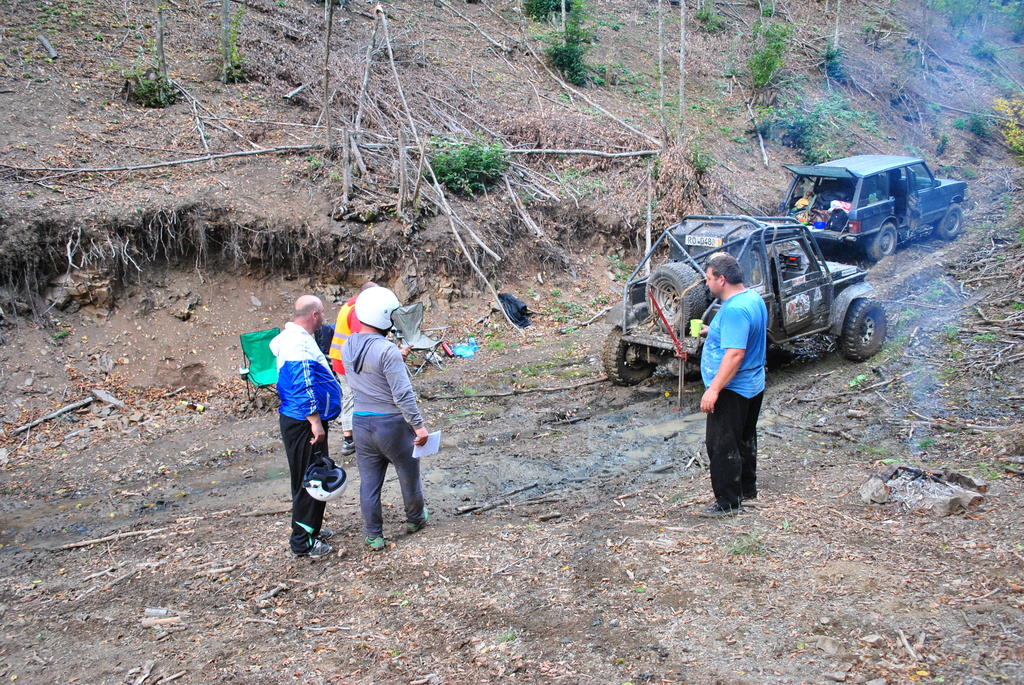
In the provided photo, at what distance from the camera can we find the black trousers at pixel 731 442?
455cm

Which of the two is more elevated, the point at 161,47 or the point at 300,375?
the point at 161,47

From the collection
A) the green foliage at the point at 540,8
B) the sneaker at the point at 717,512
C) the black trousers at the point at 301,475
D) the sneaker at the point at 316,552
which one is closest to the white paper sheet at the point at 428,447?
the black trousers at the point at 301,475

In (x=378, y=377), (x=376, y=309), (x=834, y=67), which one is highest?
(x=834, y=67)

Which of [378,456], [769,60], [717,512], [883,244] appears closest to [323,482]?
[378,456]

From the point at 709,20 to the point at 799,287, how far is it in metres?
18.4

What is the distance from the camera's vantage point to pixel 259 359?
827cm

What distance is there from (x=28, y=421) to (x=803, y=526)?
8106 millimetres

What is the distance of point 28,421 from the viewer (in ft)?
25.3

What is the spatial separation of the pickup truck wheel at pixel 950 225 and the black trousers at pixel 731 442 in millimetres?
11296

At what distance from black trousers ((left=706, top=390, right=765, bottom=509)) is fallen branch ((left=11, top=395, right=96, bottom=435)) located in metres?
7.29

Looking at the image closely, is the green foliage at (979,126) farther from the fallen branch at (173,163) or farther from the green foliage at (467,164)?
the fallen branch at (173,163)

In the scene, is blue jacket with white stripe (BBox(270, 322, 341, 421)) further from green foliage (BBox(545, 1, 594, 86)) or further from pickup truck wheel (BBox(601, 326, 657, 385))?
green foliage (BBox(545, 1, 594, 86))

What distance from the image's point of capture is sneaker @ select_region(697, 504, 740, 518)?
15.6 ft

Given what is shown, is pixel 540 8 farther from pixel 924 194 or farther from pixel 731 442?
pixel 731 442
